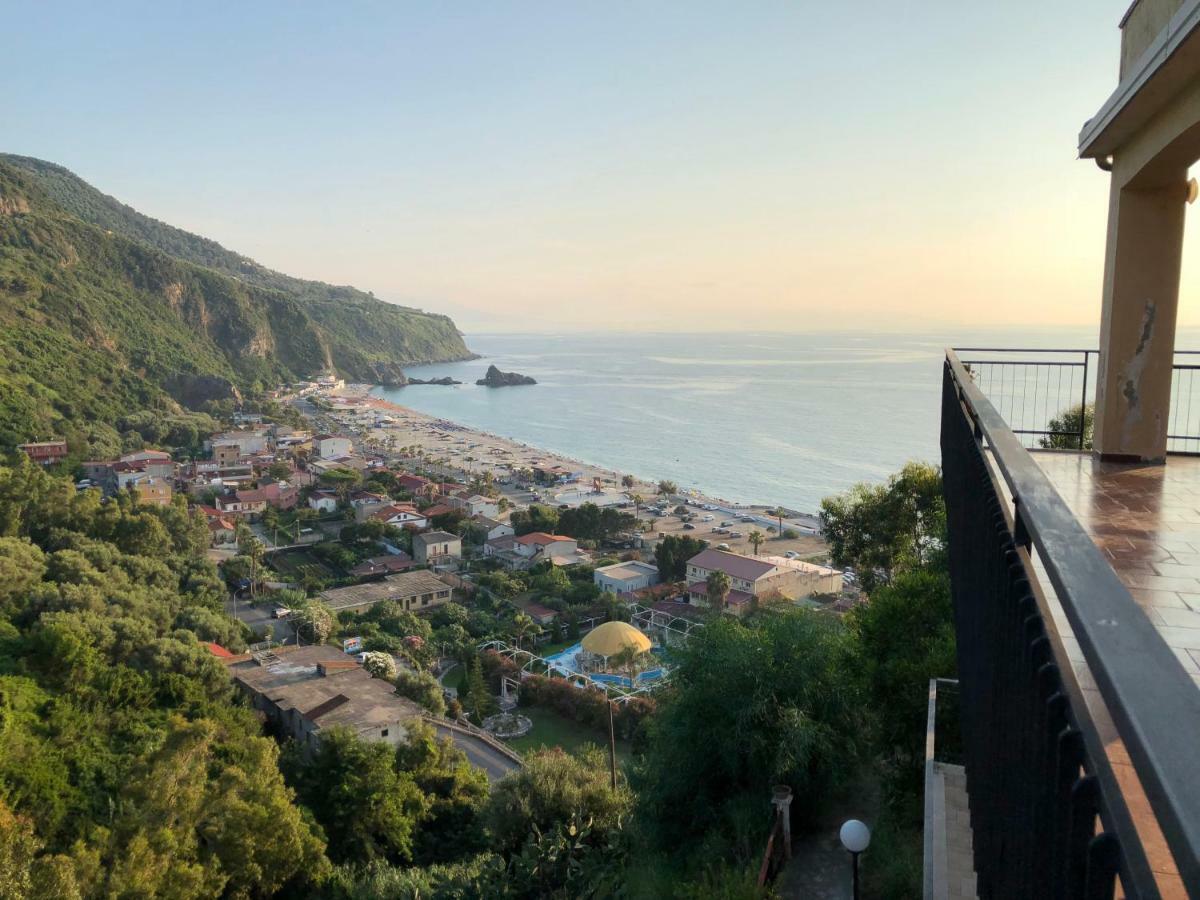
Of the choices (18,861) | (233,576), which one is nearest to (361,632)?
(233,576)

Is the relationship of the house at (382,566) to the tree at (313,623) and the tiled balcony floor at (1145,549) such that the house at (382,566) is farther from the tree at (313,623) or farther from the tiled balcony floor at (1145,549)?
the tiled balcony floor at (1145,549)

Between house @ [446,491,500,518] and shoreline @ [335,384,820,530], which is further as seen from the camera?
shoreline @ [335,384,820,530]

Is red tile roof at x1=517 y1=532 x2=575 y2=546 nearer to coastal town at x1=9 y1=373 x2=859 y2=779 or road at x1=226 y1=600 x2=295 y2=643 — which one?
coastal town at x1=9 y1=373 x2=859 y2=779

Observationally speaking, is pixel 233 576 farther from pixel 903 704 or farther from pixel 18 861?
pixel 903 704

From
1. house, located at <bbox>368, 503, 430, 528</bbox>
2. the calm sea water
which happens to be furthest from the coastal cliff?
house, located at <bbox>368, 503, 430, 528</bbox>

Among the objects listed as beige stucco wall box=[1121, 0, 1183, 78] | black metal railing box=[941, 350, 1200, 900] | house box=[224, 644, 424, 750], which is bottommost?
house box=[224, 644, 424, 750]

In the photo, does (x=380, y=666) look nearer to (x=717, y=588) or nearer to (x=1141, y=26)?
(x=717, y=588)
